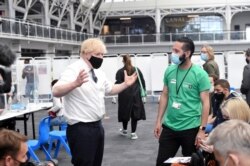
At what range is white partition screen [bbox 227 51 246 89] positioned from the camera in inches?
612

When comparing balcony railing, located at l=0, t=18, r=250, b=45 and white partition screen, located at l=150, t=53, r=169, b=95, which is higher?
balcony railing, located at l=0, t=18, r=250, b=45

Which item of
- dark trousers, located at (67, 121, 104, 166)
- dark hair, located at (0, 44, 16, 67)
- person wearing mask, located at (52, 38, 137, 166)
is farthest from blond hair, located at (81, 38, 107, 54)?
dark hair, located at (0, 44, 16, 67)

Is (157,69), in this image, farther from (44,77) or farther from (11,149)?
(11,149)

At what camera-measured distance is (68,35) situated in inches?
1313

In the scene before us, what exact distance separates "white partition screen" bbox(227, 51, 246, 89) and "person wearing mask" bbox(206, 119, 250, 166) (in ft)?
45.6

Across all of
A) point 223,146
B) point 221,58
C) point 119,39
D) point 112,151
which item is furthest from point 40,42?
point 223,146

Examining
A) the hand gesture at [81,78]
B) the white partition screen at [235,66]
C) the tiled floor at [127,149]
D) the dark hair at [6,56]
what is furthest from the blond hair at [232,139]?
the white partition screen at [235,66]

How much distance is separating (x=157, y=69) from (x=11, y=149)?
44.1 ft

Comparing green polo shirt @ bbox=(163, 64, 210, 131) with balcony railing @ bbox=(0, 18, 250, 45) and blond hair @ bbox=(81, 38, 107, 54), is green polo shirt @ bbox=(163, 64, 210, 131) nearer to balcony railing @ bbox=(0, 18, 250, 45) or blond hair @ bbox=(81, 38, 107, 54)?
blond hair @ bbox=(81, 38, 107, 54)

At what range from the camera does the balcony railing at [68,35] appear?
23.0 metres

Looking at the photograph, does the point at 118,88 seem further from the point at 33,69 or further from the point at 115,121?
the point at 33,69

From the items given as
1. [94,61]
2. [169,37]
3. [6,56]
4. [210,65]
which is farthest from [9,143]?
[169,37]

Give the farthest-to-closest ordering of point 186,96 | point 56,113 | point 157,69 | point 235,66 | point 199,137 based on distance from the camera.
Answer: point 157,69 → point 235,66 → point 56,113 → point 186,96 → point 199,137

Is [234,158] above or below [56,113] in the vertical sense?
above
